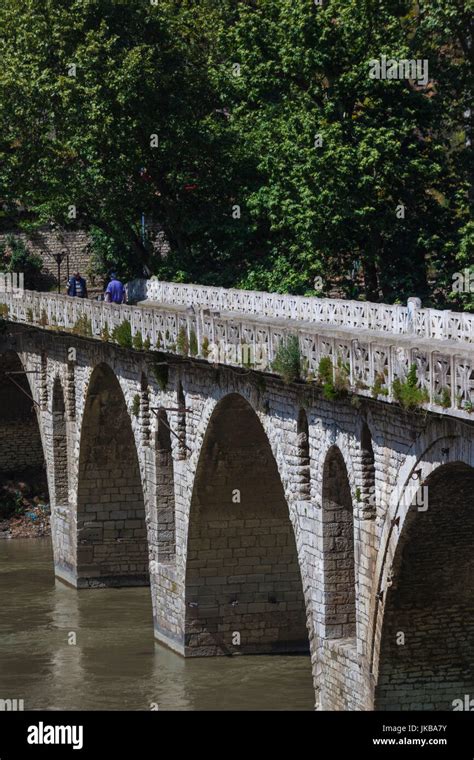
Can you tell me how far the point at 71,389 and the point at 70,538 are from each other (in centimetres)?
394

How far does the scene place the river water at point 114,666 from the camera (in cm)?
3606

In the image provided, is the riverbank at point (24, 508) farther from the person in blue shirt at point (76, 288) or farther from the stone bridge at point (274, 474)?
the person in blue shirt at point (76, 288)

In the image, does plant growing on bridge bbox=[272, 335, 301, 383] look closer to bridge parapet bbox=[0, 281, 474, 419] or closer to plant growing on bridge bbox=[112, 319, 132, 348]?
bridge parapet bbox=[0, 281, 474, 419]

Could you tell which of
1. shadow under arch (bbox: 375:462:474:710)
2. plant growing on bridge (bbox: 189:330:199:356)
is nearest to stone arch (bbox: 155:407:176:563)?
plant growing on bridge (bbox: 189:330:199:356)

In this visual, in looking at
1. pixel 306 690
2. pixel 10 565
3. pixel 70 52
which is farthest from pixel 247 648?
pixel 70 52

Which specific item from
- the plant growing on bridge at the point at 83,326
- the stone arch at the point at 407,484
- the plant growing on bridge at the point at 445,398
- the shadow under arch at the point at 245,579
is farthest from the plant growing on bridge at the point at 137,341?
the plant growing on bridge at the point at 445,398

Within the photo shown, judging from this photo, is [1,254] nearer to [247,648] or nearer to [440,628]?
[247,648]

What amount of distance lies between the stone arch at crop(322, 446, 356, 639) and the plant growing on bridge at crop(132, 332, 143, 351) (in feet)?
32.0

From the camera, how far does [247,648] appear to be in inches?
1540

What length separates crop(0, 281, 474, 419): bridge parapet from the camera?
2466cm

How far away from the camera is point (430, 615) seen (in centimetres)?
2877

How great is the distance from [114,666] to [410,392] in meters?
16.0

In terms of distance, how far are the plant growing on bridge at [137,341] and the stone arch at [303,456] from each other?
28.9ft

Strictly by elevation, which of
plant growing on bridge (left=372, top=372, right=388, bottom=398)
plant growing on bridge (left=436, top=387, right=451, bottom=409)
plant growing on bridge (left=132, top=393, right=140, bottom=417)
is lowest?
plant growing on bridge (left=436, top=387, right=451, bottom=409)
